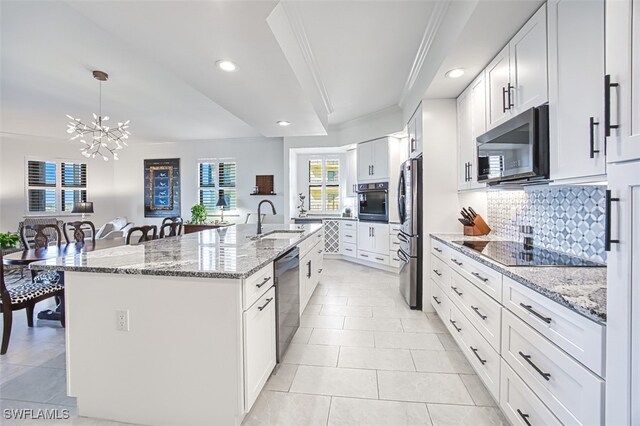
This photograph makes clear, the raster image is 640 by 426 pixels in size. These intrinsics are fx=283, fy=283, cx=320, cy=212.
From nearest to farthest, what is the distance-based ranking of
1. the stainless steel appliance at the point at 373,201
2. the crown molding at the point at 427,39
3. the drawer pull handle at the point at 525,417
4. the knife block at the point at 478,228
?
the drawer pull handle at the point at 525,417, the crown molding at the point at 427,39, the knife block at the point at 478,228, the stainless steel appliance at the point at 373,201

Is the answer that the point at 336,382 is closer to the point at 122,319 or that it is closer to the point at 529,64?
the point at 122,319

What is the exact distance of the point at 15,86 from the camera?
3793 mm

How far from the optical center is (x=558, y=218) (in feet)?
6.44

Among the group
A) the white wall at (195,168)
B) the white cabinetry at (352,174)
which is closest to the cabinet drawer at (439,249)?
the white cabinetry at (352,174)

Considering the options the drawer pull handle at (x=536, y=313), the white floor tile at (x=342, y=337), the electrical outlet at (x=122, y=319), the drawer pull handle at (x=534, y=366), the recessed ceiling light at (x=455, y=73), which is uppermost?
the recessed ceiling light at (x=455, y=73)

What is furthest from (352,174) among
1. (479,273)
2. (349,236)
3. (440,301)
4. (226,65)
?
(479,273)

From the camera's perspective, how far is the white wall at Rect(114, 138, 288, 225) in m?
6.87

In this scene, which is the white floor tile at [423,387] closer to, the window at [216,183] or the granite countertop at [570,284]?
the granite countertop at [570,284]

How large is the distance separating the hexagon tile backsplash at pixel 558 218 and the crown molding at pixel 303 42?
2277 mm

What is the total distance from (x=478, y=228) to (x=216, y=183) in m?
6.09

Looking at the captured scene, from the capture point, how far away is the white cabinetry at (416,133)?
10.6 feet

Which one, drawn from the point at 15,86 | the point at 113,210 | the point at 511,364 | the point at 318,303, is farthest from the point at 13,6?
the point at 113,210

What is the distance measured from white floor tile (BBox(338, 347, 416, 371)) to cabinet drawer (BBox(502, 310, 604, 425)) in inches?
32.0

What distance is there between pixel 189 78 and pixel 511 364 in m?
3.27
